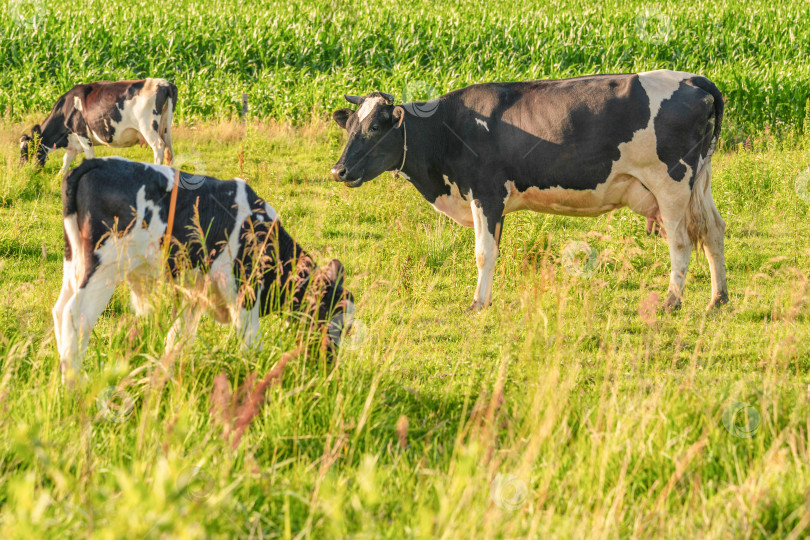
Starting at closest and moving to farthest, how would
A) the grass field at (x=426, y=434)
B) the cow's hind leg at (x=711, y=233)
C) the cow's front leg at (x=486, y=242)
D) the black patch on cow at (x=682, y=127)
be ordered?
the grass field at (x=426, y=434)
the black patch on cow at (x=682, y=127)
the cow's hind leg at (x=711, y=233)
the cow's front leg at (x=486, y=242)

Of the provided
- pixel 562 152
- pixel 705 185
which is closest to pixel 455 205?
pixel 562 152

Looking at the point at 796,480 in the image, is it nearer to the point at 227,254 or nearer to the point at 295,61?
the point at 227,254

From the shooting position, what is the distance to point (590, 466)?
4.07 meters

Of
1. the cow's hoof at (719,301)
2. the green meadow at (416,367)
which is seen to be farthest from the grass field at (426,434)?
the cow's hoof at (719,301)

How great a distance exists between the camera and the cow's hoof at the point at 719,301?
7.82m

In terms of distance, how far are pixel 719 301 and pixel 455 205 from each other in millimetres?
2478

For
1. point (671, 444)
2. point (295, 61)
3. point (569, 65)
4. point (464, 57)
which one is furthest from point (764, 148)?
point (671, 444)

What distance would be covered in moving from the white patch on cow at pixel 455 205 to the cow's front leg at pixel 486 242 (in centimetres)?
30

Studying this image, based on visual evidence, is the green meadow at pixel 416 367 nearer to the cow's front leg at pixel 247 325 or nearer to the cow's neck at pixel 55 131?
the cow's front leg at pixel 247 325

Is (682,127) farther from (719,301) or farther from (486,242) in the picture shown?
(486,242)

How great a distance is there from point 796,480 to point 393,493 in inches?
67.5

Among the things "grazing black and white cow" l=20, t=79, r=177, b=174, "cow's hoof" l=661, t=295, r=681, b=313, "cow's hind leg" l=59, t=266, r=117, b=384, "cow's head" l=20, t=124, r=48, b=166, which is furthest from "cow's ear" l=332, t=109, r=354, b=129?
"cow's head" l=20, t=124, r=48, b=166

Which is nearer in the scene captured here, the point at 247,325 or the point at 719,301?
the point at 247,325

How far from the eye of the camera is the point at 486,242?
8.07 metres
